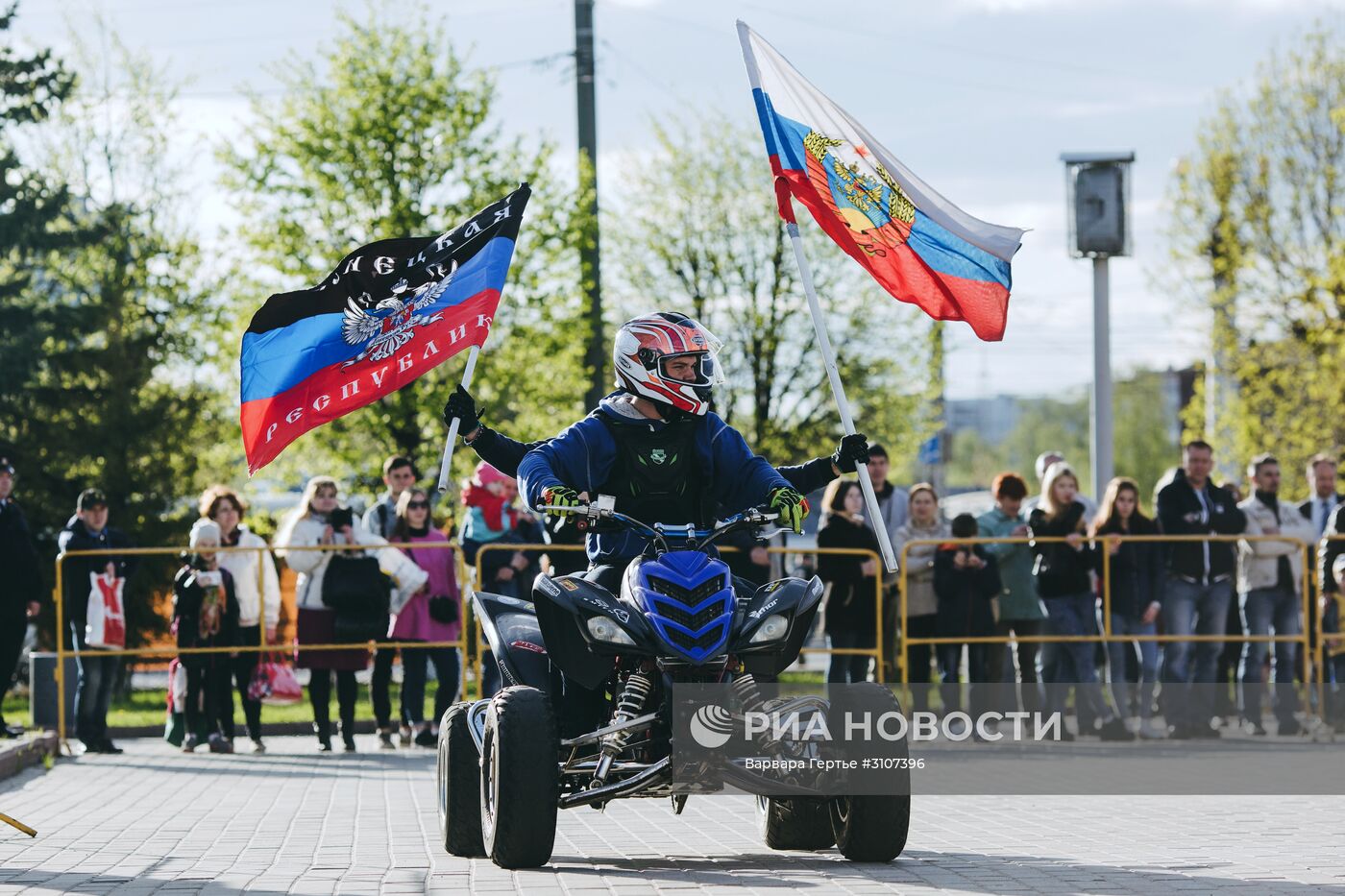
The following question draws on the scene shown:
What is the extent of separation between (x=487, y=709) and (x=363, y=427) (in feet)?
73.2

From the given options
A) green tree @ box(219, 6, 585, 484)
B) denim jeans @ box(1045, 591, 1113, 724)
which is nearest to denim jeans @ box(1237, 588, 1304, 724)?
denim jeans @ box(1045, 591, 1113, 724)

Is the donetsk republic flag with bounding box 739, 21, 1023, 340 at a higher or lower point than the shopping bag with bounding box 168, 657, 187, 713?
higher

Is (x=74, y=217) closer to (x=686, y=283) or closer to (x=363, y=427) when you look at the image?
(x=363, y=427)

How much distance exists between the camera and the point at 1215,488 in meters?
15.5

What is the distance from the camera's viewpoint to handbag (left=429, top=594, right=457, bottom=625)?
14.8 metres

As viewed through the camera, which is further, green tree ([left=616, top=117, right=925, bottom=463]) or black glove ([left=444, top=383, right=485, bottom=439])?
green tree ([left=616, top=117, right=925, bottom=463])

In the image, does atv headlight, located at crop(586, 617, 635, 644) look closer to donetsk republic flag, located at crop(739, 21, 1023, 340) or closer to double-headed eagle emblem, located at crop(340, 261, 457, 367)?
donetsk republic flag, located at crop(739, 21, 1023, 340)

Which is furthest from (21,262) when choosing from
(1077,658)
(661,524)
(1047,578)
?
(661,524)

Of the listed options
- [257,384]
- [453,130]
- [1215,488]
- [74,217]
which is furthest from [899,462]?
[257,384]

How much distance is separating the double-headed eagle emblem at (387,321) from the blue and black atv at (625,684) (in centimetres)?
242

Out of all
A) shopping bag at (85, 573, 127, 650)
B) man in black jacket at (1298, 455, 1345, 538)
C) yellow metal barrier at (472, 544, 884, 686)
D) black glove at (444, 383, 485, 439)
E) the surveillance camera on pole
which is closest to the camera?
black glove at (444, 383, 485, 439)

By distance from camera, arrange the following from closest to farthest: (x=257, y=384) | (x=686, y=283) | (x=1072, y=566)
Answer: (x=257, y=384), (x=1072, y=566), (x=686, y=283)

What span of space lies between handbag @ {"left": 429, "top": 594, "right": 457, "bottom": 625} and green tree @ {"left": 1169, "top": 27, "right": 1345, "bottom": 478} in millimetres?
23492

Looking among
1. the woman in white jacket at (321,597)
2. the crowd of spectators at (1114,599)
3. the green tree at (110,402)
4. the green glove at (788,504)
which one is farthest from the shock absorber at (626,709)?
the green tree at (110,402)
